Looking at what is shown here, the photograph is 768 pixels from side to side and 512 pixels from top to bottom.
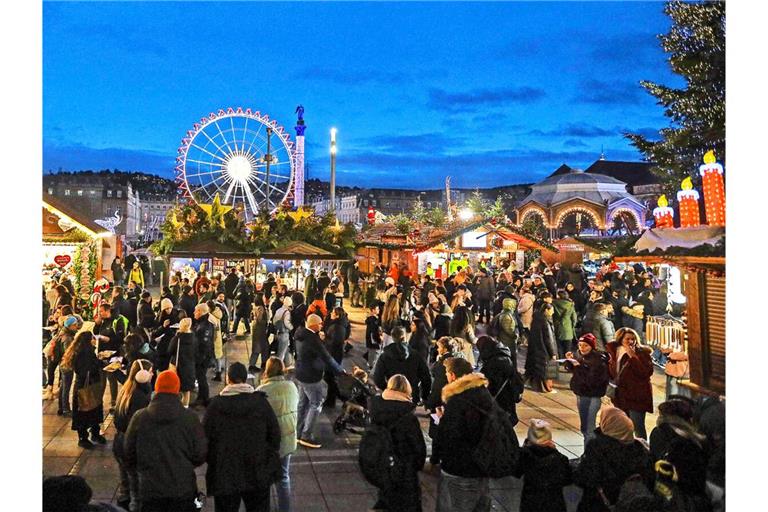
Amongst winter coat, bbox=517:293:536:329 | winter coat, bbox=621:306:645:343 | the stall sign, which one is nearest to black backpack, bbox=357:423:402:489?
winter coat, bbox=621:306:645:343

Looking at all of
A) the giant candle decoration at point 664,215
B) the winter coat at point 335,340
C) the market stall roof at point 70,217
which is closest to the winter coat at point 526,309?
the giant candle decoration at point 664,215

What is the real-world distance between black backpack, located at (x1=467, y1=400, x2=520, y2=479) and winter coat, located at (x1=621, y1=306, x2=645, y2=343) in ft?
26.4

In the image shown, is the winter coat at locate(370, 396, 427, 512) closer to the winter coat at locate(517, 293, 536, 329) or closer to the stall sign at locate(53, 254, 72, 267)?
the winter coat at locate(517, 293, 536, 329)

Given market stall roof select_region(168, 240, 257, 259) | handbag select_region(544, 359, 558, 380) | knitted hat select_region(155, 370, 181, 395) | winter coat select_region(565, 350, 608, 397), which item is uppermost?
market stall roof select_region(168, 240, 257, 259)

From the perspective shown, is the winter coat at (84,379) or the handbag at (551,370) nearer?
the winter coat at (84,379)

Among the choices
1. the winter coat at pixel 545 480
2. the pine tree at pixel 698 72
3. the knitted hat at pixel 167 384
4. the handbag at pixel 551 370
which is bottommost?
the handbag at pixel 551 370

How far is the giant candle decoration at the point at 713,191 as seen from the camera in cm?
702

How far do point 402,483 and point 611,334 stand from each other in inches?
247

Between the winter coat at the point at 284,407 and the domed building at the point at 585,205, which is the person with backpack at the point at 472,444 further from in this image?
the domed building at the point at 585,205

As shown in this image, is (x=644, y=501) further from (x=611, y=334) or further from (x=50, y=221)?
(x=50, y=221)

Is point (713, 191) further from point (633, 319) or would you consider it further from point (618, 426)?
point (633, 319)

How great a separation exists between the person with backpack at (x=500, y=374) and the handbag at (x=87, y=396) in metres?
4.05

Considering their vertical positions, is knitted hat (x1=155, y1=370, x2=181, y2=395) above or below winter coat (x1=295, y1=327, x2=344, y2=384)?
above

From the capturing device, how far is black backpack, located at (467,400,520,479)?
4648mm
